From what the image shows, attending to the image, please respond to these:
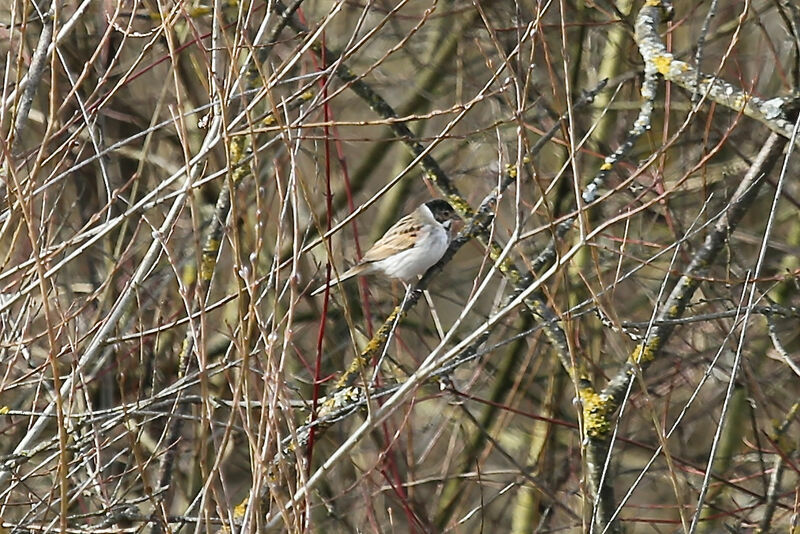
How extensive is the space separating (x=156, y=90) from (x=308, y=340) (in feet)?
7.96

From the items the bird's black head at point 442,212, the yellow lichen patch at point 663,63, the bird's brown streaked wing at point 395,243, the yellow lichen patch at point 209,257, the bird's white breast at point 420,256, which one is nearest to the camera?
the yellow lichen patch at point 663,63

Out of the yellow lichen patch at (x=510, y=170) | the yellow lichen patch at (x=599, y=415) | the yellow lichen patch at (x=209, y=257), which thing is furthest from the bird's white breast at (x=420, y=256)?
the yellow lichen patch at (x=599, y=415)

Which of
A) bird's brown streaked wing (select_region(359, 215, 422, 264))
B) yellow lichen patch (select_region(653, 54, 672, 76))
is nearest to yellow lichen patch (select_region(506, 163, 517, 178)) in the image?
yellow lichen patch (select_region(653, 54, 672, 76))

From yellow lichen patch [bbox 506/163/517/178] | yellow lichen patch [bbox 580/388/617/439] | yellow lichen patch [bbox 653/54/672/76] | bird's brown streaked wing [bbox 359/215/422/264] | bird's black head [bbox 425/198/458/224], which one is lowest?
yellow lichen patch [bbox 580/388/617/439]

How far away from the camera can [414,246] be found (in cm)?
578

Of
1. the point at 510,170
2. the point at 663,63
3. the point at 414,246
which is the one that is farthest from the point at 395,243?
the point at 663,63

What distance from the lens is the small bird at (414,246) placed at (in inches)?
222

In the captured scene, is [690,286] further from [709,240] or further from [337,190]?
[337,190]

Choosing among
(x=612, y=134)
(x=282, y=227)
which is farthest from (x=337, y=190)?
(x=282, y=227)

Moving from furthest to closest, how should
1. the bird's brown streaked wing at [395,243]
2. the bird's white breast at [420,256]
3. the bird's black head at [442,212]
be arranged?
the bird's brown streaked wing at [395,243] → the bird's black head at [442,212] → the bird's white breast at [420,256]

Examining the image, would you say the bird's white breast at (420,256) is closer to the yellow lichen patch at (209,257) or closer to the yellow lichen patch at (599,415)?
the yellow lichen patch at (209,257)

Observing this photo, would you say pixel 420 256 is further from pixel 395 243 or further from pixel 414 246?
pixel 395 243

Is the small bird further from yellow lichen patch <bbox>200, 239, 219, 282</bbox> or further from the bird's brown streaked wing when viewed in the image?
yellow lichen patch <bbox>200, 239, 219, 282</bbox>

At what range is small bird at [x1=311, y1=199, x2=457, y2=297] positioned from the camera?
5648 mm
